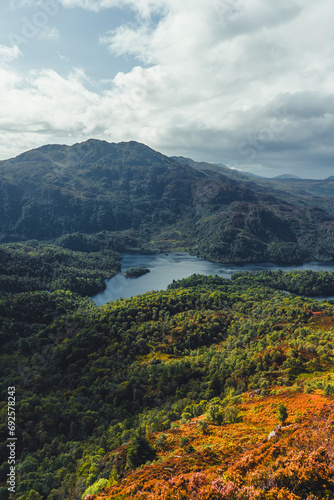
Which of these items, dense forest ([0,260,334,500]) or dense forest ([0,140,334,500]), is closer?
dense forest ([0,140,334,500])

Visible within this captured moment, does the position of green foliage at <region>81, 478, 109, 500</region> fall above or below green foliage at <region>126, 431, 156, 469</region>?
below

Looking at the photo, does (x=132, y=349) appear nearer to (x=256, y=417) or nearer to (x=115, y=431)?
(x=115, y=431)

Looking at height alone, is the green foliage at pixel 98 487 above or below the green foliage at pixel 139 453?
below

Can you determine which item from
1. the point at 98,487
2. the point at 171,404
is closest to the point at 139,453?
the point at 98,487

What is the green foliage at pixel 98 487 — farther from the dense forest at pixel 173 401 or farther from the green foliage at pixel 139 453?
the green foliage at pixel 139 453

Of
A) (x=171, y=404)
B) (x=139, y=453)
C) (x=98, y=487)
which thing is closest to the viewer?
(x=98, y=487)

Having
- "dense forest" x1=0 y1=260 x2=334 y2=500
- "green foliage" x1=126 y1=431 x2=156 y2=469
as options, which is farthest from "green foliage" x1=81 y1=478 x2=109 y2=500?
"green foliage" x1=126 y1=431 x2=156 y2=469

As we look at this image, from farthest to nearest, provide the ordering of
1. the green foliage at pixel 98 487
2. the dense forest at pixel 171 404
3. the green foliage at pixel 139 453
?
the green foliage at pixel 139 453
the green foliage at pixel 98 487
the dense forest at pixel 171 404

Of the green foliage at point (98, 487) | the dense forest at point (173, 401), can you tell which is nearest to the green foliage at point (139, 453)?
the dense forest at point (173, 401)

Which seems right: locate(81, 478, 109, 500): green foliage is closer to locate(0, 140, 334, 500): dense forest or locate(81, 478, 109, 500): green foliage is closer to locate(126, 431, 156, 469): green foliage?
locate(0, 140, 334, 500): dense forest

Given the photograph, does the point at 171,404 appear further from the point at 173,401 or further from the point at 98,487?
the point at 98,487
